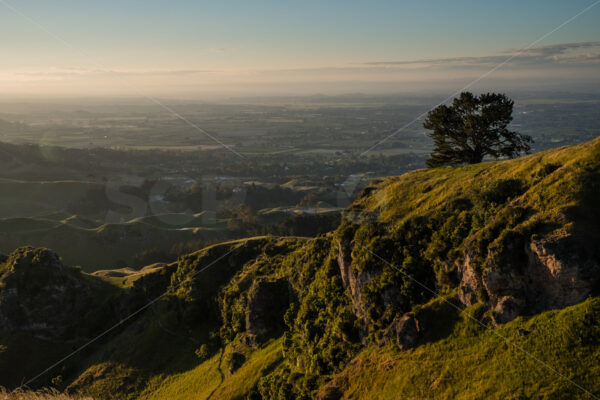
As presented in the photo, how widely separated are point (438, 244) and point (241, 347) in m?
23.7

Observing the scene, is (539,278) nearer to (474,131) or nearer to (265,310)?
(265,310)

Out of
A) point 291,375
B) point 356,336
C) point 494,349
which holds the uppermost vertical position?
point 494,349

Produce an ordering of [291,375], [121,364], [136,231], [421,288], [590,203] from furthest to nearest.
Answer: [136,231] < [121,364] < [291,375] < [421,288] < [590,203]

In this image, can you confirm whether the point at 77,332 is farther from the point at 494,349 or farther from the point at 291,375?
the point at 494,349

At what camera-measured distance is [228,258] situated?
2058 inches

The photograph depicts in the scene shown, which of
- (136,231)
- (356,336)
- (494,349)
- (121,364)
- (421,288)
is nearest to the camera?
(494,349)

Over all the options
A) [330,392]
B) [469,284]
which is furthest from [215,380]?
[469,284]

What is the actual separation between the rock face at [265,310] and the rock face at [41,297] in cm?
3128

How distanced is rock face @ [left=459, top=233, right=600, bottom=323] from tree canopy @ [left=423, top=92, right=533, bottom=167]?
80.9 ft

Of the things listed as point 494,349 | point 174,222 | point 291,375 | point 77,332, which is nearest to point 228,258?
point 77,332

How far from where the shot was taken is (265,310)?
3725cm

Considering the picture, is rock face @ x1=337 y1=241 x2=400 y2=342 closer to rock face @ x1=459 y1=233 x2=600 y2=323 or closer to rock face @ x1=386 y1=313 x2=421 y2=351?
rock face @ x1=386 y1=313 x2=421 y2=351

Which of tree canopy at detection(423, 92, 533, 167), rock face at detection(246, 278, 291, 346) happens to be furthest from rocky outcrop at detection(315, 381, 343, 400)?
tree canopy at detection(423, 92, 533, 167)

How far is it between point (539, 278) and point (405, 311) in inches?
309
